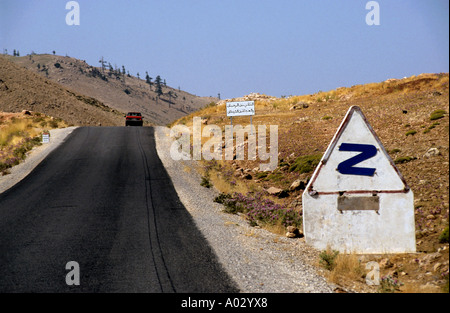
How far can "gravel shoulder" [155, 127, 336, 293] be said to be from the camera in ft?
20.1

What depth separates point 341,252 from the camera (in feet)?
21.8

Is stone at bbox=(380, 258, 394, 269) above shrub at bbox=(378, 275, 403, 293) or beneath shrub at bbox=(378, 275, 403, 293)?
above

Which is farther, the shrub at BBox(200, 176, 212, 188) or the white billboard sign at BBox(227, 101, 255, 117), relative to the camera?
the white billboard sign at BBox(227, 101, 255, 117)

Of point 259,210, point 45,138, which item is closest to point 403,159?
point 259,210

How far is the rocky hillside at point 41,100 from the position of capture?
71.4 meters

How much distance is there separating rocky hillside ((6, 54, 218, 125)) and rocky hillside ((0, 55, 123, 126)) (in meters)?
61.0

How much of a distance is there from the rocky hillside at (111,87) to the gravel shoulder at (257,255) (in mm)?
137035

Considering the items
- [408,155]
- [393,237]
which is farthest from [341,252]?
[408,155]

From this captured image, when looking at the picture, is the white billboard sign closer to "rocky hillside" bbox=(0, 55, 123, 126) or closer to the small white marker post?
the small white marker post

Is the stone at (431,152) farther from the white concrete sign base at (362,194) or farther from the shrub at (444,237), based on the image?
the white concrete sign base at (362,194)

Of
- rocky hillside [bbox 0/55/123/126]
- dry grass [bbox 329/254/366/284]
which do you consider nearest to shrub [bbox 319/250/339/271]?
dry grass [bbox 329/254/366/284]
